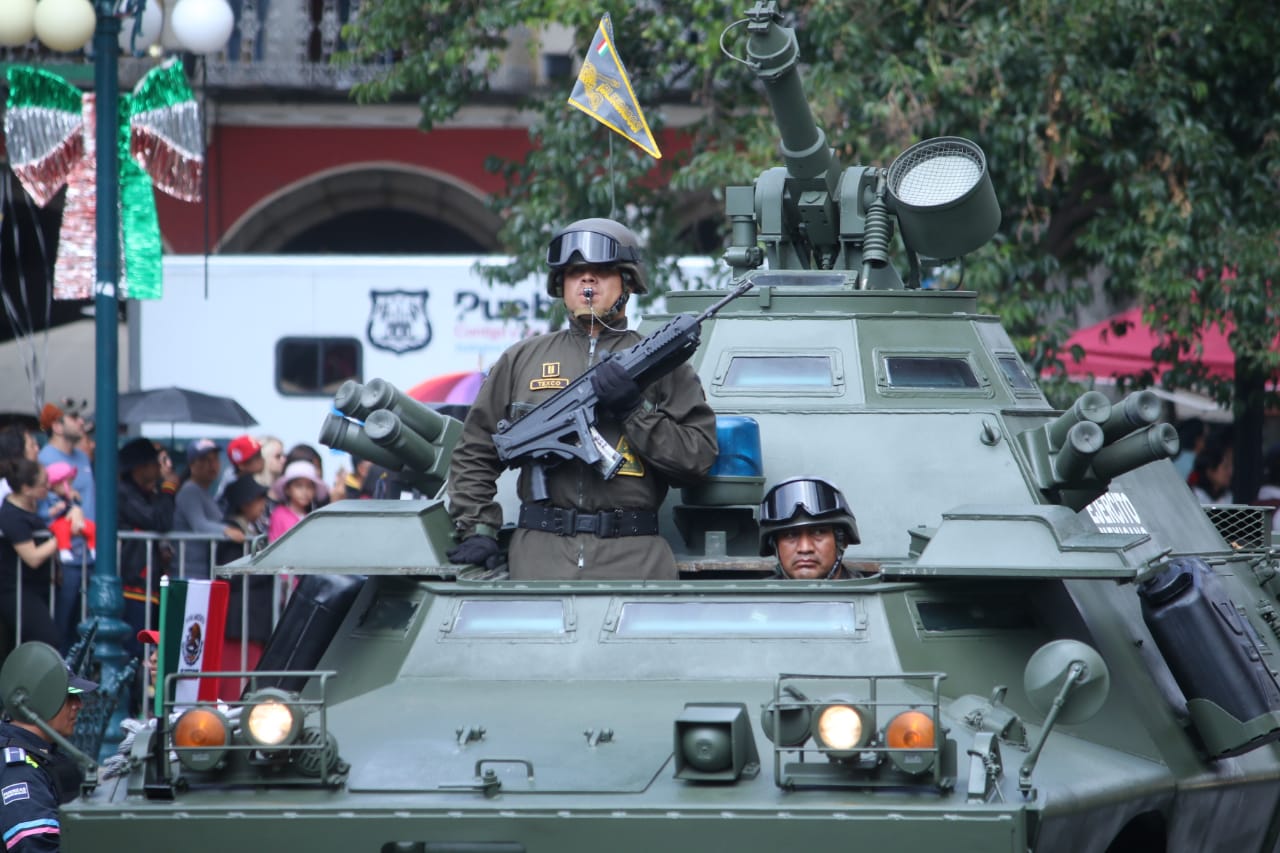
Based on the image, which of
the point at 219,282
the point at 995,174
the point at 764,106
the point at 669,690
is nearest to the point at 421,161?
the point at 219,282

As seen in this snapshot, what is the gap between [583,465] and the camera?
8.02 meters

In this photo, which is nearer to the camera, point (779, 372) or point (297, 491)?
point (779, 372)

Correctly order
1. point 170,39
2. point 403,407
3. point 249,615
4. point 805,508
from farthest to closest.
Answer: point 170,39, point 249,615, point 403,407, point 805,508

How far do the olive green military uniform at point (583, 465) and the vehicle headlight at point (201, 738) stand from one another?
173 centimetres

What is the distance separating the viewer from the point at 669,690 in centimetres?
713

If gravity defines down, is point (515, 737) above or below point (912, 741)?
above

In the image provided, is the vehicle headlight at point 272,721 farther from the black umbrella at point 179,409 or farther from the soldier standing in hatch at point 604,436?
the black umbrella at point 179,409

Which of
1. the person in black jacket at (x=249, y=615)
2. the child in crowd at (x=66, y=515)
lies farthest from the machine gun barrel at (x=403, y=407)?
the child in crowd at (x=66, y=515)

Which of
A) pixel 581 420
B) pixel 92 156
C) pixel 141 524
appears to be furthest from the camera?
pixel 92 156

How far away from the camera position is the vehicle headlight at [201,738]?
21.3 feet

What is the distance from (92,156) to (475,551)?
7.46m

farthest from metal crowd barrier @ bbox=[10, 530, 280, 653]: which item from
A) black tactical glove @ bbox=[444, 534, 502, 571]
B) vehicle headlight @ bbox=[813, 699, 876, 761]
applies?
vehicle headlight @ bbox=[813, 699, 876, 761]

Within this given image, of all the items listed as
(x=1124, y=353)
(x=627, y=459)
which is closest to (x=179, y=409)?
(x=1124, y=353)

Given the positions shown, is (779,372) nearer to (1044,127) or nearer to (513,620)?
(513,620)
